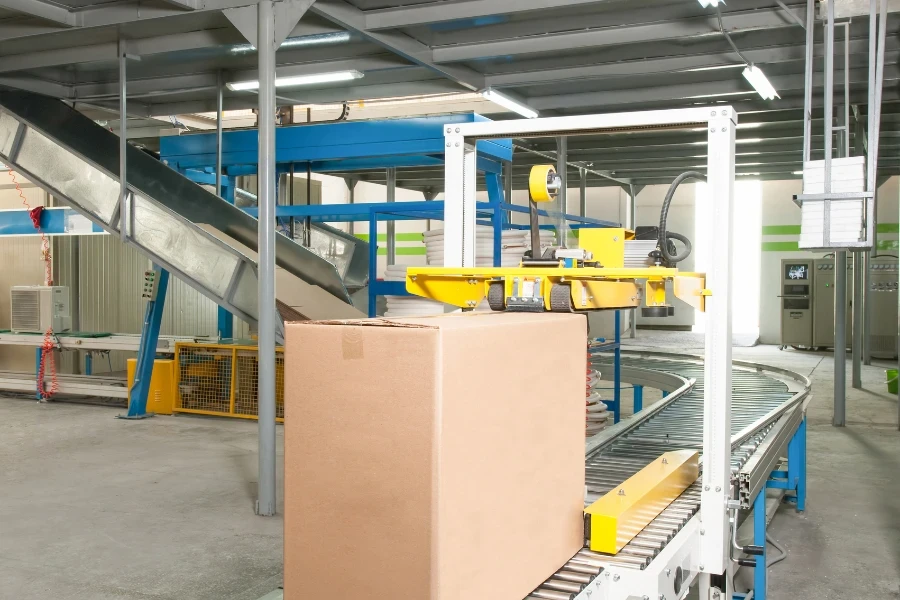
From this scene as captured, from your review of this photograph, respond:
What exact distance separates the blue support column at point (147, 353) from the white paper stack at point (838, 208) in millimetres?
6494

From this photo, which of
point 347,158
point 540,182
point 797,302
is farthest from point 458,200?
point 797,302

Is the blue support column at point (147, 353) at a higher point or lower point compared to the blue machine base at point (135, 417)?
higher

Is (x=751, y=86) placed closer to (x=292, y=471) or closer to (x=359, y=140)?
(x=359, y=140)

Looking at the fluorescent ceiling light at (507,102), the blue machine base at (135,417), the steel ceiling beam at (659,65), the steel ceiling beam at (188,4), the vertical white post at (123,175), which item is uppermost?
the steel ceiling beam at (659,65)

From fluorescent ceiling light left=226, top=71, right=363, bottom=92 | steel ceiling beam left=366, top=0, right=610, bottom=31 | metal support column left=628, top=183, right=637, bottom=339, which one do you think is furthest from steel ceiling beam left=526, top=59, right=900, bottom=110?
metal support column left=628, top=183, right=637, bottom=339

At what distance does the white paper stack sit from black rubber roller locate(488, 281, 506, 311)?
242cm

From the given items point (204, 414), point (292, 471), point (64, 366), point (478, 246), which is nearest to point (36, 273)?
point (64, 366)

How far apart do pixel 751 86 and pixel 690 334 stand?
1110 centimetres

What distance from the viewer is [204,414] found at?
890cm

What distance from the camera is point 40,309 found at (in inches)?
400

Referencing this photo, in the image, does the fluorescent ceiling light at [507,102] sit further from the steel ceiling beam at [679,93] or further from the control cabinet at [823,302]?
the control cabinet at [823,302]

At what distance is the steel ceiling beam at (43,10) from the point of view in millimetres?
5301

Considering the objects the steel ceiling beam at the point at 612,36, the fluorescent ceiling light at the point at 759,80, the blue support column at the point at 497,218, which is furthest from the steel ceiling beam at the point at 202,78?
the fluorescent ceiling light at the point at 759,80

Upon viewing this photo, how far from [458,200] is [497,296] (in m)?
0.52
